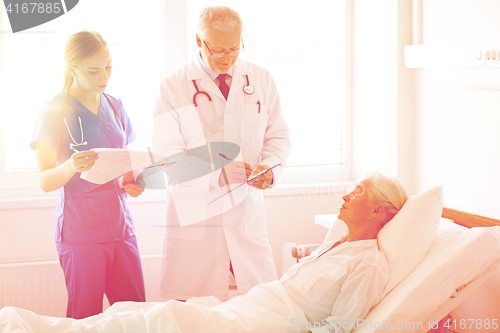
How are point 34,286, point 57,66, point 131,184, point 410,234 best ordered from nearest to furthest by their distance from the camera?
point 410,234
point 131,184
point 34,286
point 57,66

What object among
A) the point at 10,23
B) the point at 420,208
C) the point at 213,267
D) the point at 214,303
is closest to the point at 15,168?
the point at 10,23

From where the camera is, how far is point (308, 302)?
1.75m

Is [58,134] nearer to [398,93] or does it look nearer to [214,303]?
[214,303]

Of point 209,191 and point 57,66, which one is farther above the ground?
point 57,66

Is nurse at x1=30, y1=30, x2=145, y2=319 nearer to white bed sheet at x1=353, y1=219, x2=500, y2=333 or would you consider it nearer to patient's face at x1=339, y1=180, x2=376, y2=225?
patient's face at x1=339, y1=180, x2=376, y2=225

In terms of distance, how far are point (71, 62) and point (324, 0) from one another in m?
1.79

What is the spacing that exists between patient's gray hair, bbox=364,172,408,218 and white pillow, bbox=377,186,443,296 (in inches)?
1.2

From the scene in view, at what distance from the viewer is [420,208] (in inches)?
71.9

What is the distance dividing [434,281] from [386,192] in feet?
1.18

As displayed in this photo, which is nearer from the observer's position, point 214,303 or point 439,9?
point 214,303

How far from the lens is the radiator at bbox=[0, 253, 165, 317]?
2.71 m

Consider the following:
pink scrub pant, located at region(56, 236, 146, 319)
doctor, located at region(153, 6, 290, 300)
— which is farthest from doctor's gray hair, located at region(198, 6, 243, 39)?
pink scrub pant, located at region(56, 236, 146, 319)

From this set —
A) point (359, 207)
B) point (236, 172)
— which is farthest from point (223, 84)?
point (359, 207)

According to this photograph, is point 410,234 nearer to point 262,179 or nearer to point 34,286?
point 262,179
